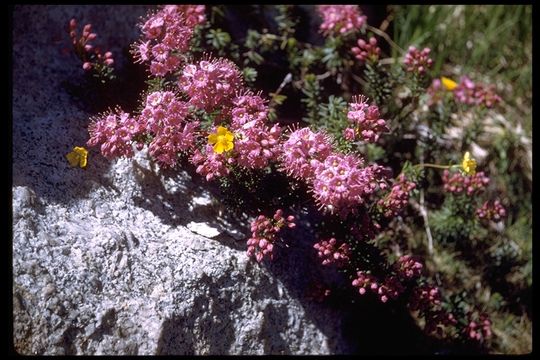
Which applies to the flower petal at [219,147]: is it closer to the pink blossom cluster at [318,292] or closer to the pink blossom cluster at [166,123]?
the pink blossom cluster at [166,123]

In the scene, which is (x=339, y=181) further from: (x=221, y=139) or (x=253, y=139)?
(x=221, y=139)

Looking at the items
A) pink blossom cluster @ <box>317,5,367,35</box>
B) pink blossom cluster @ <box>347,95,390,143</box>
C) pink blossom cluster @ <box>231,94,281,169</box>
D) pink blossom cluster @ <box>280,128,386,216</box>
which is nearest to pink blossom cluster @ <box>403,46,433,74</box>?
pink blossom cluster @ <box>317,5,367,35</box>

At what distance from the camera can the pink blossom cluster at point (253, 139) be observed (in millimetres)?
2908

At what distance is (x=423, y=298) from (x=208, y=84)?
2.05 meters

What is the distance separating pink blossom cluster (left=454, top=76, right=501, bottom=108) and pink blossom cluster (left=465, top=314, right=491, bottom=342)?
1.69 meters

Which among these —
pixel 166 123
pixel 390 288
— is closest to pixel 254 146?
pixel 166 123

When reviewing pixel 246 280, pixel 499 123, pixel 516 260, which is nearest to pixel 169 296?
pixel 246 280

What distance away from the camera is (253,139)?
9.59 ft

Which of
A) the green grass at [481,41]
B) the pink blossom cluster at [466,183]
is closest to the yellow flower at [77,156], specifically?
the pink blossom cluster at [466,183]

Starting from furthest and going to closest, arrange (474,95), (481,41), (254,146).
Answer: (481,41) < (474,95) < (254,146)

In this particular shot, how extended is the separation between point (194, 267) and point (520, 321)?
9.23 ft

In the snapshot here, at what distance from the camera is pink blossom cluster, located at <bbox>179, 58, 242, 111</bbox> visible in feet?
10.0

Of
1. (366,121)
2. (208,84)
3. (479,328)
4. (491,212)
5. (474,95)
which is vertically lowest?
(479,328)
